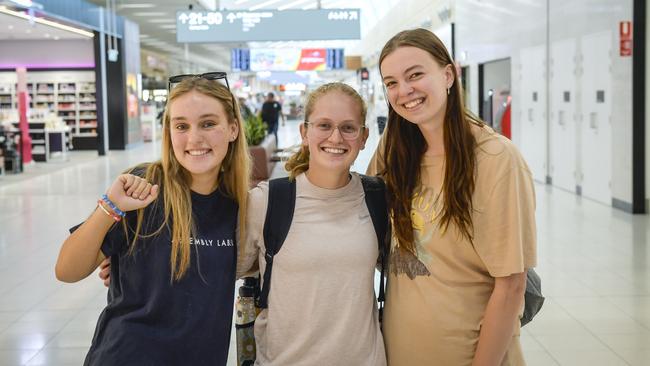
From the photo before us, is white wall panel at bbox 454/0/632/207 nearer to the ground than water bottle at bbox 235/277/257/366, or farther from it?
farther from it

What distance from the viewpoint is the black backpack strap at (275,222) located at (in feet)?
6.10

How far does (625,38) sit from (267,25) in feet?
25.7

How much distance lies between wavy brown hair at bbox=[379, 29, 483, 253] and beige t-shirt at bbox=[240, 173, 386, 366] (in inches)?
4.8

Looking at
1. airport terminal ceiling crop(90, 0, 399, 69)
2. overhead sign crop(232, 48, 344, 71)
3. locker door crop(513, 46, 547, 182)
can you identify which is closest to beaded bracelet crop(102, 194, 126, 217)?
locker door crop(513, 46, 547, 182)

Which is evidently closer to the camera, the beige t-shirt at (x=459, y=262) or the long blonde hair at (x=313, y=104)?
the beige t-shirt at (x=459, y=262)

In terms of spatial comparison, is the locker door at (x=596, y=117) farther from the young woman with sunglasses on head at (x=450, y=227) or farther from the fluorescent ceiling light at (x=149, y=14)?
the fluorescent ceiling light at (x=149, y=14)

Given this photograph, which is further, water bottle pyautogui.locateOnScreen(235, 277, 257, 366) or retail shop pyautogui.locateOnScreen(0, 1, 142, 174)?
retail shop pyautogui.locateOnScreen(0, 1, 142, 174)

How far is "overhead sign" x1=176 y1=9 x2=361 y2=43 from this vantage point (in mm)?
14445

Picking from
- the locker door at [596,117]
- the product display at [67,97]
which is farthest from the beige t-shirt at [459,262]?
the product display at [67,97]

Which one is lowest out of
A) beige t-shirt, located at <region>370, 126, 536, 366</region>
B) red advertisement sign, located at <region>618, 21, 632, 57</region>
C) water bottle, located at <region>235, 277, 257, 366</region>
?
water bottle, located at <region>235, 277, 257, 366</region>

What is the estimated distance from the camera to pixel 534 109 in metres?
12.7

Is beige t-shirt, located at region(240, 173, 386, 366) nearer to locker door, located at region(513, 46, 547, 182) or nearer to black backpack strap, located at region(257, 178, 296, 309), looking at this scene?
black backpack strap, located at region(257, 178, 296, 309)

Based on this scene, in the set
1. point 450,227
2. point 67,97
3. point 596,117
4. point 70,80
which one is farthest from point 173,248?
point 67,97

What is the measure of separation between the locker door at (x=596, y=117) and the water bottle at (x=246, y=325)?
27.8 ft
